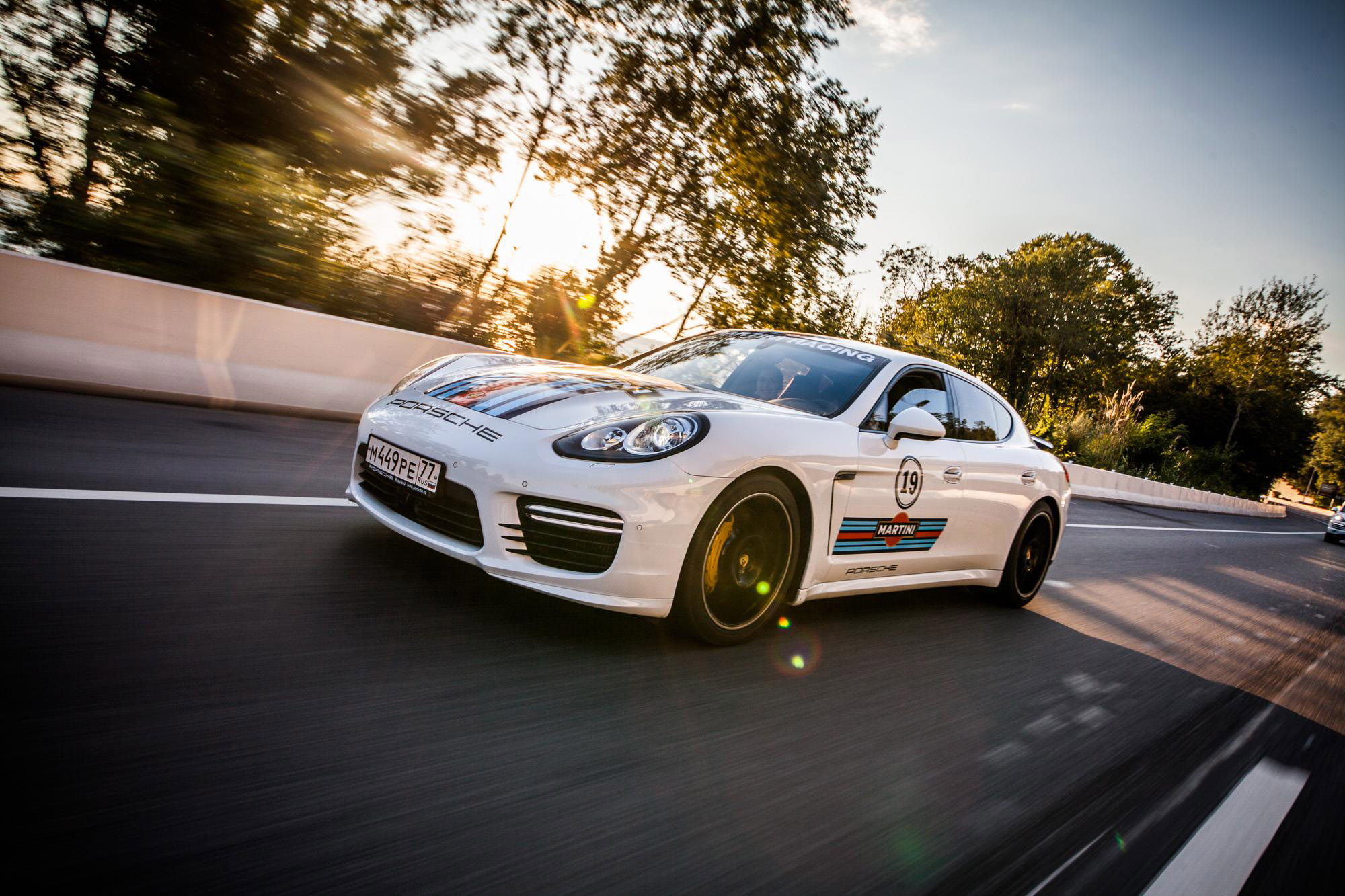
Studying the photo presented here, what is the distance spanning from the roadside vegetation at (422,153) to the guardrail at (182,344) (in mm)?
984

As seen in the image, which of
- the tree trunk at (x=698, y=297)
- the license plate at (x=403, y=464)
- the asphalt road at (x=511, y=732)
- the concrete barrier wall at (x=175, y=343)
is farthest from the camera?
the tree trunk at (x=698, y=297)

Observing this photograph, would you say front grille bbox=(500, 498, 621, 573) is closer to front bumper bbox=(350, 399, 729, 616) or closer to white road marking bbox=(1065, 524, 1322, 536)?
front bumper bbox=(350, 399, 729, 616)

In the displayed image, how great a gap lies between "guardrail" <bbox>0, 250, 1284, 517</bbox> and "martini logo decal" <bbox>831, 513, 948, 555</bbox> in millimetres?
5511

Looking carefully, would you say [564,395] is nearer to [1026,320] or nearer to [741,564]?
[741,564]

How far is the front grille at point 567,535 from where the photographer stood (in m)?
2.85

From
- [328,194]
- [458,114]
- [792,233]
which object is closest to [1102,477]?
[792,233]

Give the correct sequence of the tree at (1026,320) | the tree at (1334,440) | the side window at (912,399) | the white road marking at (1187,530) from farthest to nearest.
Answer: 1. the tree at (1334,440)
2. the tree at (1026,320)
3. the white road marking at (1187,530)
4. the side window at (912,399)

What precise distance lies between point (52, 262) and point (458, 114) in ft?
19.8

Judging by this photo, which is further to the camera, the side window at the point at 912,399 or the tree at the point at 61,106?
the tree at the point at 61,106

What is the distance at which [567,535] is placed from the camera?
9.41 ft

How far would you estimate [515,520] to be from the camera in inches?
113

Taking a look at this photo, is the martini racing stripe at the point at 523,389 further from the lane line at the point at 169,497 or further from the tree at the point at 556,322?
the tree at the point at 556,322

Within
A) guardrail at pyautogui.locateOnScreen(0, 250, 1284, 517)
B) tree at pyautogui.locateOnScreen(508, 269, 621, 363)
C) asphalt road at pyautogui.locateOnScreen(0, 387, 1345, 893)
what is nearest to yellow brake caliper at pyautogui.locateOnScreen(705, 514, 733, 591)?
asphalt road at pyautogui.locateOnScreen(0, 387, 1345, 893)

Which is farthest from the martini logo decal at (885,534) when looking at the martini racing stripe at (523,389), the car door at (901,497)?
the martini racing stripe at (523,389)
